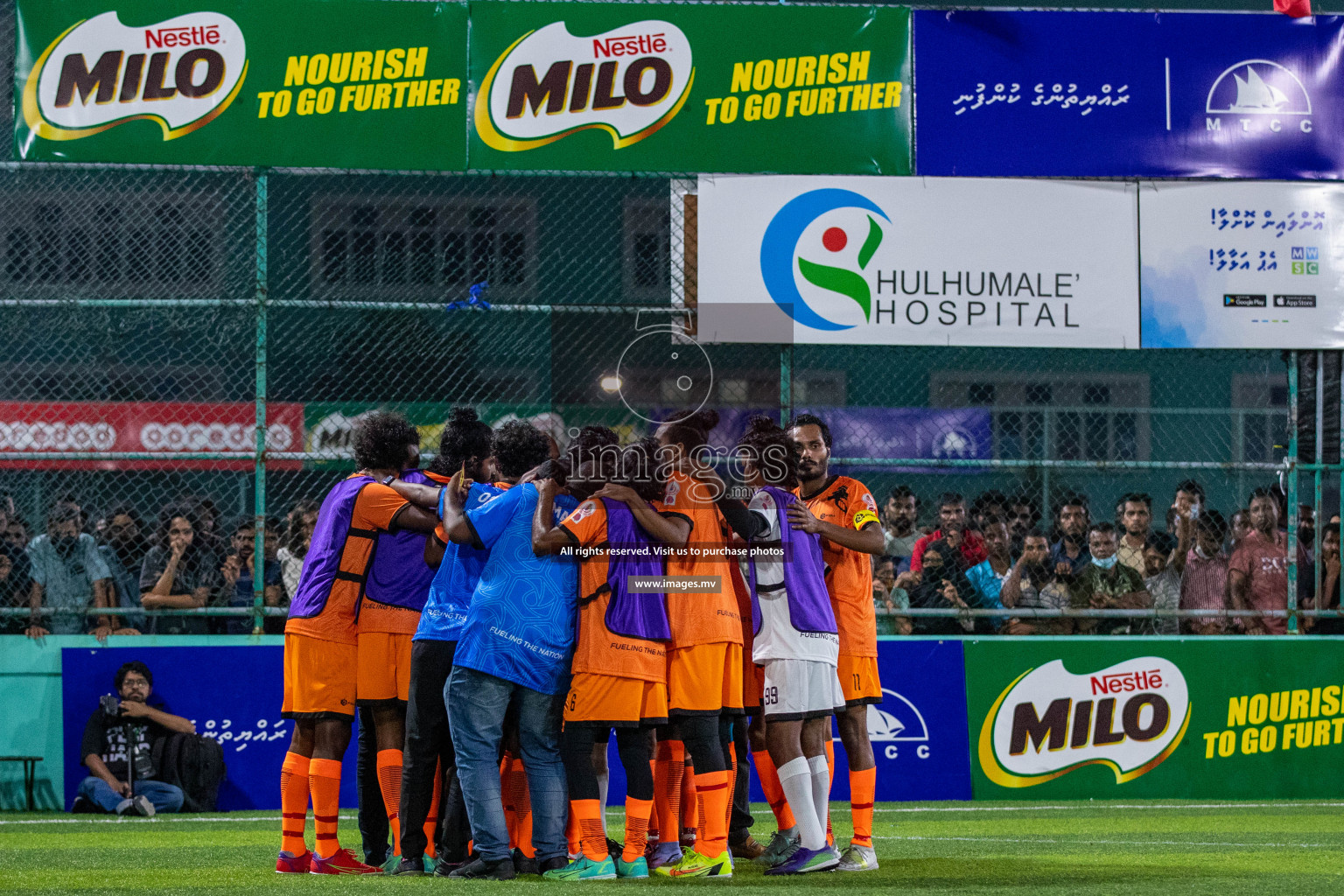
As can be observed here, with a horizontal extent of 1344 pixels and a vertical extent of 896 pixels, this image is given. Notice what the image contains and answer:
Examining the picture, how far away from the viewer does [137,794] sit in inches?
400

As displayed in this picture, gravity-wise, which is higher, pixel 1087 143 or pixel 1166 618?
pixel 1087 143

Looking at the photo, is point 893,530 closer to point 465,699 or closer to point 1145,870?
point 1145,870

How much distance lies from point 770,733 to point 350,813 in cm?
462

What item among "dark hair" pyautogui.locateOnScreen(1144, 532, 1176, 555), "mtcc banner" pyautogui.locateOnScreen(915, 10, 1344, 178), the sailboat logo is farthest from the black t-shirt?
the sailboat logo

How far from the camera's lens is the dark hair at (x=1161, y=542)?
452 inches

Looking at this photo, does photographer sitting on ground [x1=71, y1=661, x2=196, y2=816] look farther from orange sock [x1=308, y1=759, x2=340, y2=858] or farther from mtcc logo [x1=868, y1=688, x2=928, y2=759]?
mtcc logo [x1=868, y1=688, x2=928, y2=759]

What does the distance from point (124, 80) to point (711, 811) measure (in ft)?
24.4

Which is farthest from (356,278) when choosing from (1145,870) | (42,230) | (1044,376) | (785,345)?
(1145,870)

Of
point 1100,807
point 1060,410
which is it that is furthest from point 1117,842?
point 1060,410

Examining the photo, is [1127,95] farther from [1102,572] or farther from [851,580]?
[851,580]

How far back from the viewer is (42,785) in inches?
411

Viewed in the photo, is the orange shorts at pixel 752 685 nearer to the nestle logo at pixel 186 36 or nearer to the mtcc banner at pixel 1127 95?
the mtcc banner at pixel 1127 95

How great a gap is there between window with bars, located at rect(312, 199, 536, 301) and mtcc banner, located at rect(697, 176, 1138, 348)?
12.9 m

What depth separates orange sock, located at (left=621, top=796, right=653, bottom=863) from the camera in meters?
6.46
